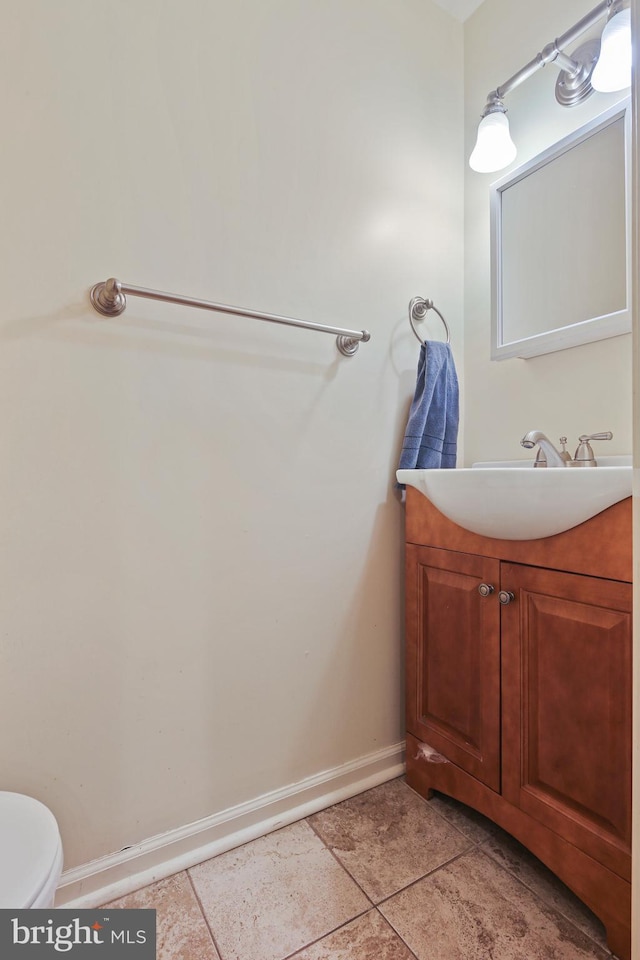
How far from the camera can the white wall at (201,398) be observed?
939 millimetres

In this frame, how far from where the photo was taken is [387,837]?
116 centimetres

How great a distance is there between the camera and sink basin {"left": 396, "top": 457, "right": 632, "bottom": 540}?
829 mm

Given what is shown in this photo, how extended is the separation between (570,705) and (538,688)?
7 centimetres

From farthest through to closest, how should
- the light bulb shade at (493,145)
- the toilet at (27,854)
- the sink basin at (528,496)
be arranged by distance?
the light bulb shade at (493,145)
the sink basin at (528,496)
the toilet at (27,854)

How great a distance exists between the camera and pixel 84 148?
0.97 metres

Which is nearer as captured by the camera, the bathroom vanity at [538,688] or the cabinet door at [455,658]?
the bathroom vanity at [538,688]

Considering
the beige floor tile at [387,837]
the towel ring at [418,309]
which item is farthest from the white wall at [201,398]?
the beige floor tile at [387,837]

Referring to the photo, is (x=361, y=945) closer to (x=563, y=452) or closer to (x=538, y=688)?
(x=538, y=688)

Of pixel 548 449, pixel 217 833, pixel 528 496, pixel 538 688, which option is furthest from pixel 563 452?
pixel 217 833

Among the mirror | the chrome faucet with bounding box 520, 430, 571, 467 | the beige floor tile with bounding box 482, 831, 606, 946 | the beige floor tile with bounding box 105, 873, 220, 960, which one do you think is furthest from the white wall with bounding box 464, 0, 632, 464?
the beige floor tile with bounding box 105, 873, 220, 960

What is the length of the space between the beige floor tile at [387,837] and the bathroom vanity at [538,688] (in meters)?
0.09

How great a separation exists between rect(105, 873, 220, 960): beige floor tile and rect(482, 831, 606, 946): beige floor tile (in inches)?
25.4

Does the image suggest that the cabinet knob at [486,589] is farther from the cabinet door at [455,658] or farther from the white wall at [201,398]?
the white wall at [201,398]

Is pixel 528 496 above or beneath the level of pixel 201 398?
beneath
